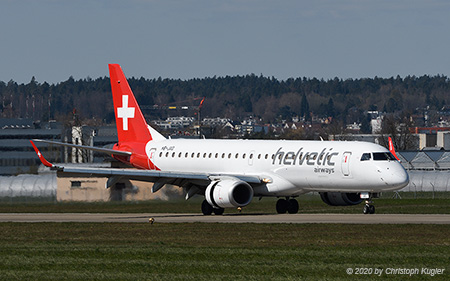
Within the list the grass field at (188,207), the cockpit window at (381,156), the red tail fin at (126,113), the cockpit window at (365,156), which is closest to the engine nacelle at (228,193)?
the grass field at (188,207)

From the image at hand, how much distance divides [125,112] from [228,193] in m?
12.6

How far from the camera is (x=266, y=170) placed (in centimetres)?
4872

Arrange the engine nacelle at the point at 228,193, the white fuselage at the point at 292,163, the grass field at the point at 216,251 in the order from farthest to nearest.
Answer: the engine nacelle at the point at 228,193 → the white fuselage at the point at 292,163 → the grass field at the point at 216,251

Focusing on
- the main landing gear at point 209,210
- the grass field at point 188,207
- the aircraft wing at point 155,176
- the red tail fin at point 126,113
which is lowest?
the grass field at point 188,207

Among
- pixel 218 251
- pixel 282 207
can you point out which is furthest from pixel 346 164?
pixel 218 251

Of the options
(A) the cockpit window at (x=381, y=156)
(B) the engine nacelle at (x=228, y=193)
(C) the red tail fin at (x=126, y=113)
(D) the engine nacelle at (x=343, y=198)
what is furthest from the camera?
(C) the red tail fin at (x=126, y=113)

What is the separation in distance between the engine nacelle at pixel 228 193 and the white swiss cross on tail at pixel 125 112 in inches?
405

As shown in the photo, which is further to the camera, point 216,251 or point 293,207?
point 293,207

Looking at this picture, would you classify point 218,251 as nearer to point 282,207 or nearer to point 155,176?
point 155,176

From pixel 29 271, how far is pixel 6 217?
25798mm

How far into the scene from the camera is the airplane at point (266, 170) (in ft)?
148

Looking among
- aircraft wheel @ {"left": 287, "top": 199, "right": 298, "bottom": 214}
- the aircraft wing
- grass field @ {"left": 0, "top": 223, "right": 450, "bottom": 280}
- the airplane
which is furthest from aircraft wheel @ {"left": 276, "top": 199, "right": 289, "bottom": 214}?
grass field @ {"left": 0, "top": 223, "right": 450, "bottom": 280}

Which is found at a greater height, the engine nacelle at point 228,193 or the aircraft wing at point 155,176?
the aircraft wing at point 155,176

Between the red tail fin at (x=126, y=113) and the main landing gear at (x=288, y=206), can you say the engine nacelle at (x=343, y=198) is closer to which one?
the main landing gear at (x=288, y=206)
